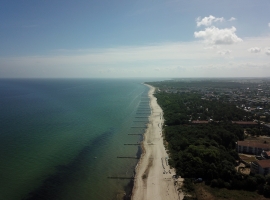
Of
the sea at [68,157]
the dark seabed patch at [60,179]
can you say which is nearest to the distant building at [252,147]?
the sea at [68,157]

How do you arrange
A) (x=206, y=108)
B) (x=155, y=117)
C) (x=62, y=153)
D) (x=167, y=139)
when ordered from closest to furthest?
(x=62, y=153), (x=167, y=139), (x=155, y=117), (x=206, y=108)

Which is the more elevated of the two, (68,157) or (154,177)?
(68,157)

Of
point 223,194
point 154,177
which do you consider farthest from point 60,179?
point 223,194

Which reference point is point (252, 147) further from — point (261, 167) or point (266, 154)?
point (261, 167)

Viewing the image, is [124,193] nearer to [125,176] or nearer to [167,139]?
[125,176]

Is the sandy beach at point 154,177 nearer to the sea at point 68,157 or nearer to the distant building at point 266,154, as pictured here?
the sea at point 68,157

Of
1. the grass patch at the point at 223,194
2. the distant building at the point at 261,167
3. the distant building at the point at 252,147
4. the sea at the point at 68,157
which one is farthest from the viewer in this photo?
the distant building at the point at 252,147

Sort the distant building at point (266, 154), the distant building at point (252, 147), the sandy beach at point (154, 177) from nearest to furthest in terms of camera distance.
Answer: the sandy beach at point (154, 177) < the distant building at point (266, 154) < the distant building at point (252, 147)

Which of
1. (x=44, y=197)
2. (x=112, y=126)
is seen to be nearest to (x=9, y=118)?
(x=112, y=126)
